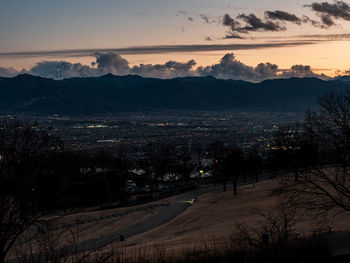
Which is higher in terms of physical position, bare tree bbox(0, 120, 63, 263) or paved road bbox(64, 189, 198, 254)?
bare tree bbox(0, 120, 63, 263)

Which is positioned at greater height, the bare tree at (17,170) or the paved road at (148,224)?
the bare tree at (17,170)

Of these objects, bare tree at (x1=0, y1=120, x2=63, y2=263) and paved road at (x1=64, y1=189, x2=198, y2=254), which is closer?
bare tree at (x1=0, y1=120, x2=63, y2=263)

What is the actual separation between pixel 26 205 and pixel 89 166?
73.2m

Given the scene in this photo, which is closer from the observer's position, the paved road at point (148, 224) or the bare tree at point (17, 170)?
the bare tree at point (17, 170)

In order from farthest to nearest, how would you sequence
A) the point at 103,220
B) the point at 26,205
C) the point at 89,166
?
the point at 89,166
the point at 103,220
the point at 26,205

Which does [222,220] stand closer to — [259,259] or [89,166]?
[259,259]

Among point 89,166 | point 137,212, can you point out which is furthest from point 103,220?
point 89,166

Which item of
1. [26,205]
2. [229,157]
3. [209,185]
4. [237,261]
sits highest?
[237,261]

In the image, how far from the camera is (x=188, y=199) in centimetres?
6228

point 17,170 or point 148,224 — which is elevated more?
point 17,170

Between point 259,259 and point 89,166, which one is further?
point 89,166

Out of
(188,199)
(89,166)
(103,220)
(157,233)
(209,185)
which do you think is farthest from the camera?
(89,166)

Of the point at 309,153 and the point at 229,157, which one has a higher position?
the point at 309,153

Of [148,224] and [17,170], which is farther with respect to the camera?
[148,224]
